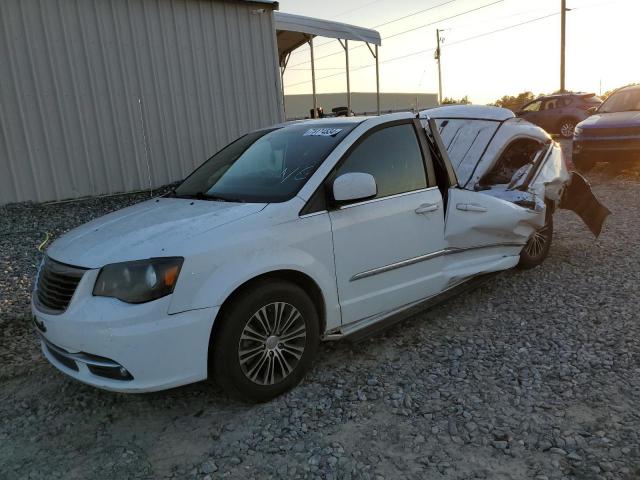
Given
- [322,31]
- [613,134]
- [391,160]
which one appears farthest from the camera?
[322,31]

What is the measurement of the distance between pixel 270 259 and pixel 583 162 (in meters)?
9.65

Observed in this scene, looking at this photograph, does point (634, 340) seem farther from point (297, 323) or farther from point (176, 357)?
point (176, 357)

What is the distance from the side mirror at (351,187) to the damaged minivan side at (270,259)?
0.01 m

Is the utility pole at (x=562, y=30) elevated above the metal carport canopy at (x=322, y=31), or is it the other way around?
the utility pole at (x=562, y=30)

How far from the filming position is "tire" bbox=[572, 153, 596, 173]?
10.4 metres

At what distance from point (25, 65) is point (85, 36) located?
1096mm

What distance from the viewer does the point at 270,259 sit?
2.94 metres

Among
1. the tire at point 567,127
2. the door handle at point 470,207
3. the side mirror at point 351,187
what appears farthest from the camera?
the tire at point 567,127

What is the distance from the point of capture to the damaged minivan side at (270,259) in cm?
268

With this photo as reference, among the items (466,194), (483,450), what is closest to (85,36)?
(466,194)

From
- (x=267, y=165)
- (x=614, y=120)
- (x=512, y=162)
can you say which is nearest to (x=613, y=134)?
(x=614, y=120)

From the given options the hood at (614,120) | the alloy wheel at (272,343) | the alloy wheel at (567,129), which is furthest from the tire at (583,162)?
the alloy wheel at (272,343)

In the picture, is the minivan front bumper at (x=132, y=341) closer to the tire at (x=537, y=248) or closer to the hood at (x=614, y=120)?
the tire at (x=537, y=248)

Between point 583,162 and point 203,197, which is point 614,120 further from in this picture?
point 203,197
